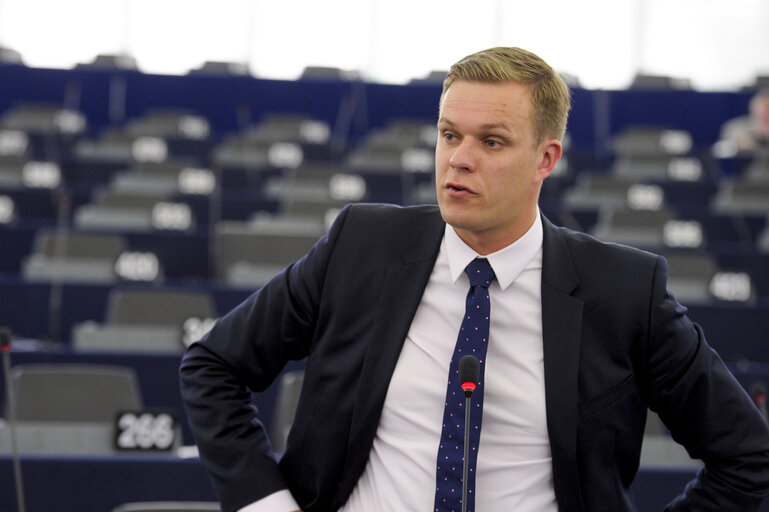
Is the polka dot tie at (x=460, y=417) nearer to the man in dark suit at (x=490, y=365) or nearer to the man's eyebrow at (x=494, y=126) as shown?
the man in dark suit at (x=490, y=365)

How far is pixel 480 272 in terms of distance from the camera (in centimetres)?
167

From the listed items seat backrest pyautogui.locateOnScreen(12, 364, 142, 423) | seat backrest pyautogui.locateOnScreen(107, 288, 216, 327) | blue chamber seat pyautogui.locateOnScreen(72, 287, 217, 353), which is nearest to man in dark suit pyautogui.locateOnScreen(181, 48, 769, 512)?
seat backrest pyautogui.locateOnScreen(12, 364, 142, 423)

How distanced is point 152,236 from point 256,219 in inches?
45.6

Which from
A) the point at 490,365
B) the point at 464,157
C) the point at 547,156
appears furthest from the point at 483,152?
the point at 490,365

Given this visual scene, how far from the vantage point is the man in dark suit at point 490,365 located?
5.17 feet

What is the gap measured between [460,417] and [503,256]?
281 mm

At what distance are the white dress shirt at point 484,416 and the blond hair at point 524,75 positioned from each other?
23 cm

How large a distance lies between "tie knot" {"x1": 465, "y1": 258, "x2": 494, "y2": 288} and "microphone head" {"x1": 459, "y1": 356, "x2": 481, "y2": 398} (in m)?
0.19

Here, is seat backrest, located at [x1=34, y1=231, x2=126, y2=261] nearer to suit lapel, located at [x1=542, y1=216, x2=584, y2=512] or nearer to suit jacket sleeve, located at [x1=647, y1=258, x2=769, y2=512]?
suit lapel, located at [x1=542, y1=216, x2=584, y2=512]

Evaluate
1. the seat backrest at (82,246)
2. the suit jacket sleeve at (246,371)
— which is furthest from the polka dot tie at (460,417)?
the seat backrest at (82,246)

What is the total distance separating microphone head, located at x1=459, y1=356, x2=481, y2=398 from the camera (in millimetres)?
1490

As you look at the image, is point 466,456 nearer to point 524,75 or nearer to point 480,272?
point 480,272

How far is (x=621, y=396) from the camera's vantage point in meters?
1.58

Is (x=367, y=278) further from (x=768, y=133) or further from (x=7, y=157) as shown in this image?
(x=768, y=133)
